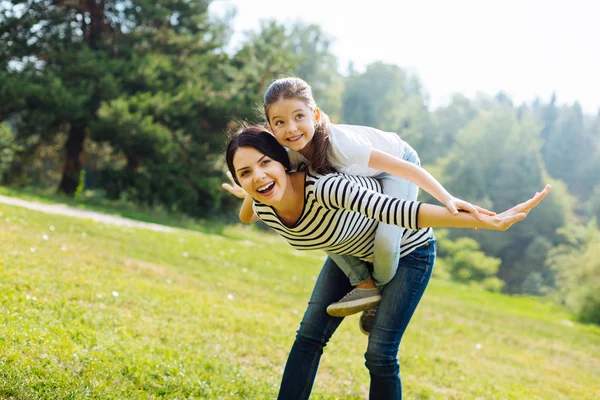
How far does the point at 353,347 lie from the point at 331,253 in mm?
4241

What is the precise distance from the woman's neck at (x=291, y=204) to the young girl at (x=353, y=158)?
153 mm

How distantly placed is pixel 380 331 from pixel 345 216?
2.27 feet

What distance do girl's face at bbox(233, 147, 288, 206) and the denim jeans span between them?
563mm

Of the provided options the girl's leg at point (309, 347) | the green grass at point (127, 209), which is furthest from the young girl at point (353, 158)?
the green grass at point (127, 209)

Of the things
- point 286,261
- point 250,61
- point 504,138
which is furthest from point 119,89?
point 504,138

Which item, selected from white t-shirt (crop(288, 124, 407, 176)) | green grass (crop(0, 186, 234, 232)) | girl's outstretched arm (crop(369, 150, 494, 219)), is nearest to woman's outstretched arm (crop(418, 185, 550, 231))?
girl's outstretched arm (crop(369, 150, 494, 219))

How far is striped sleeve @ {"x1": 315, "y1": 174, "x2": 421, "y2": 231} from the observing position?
2826 millimetres

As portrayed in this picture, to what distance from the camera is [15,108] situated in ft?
63.4

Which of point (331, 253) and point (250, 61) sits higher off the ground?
point (250, 61)

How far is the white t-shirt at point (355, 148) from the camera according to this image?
313 centimetres

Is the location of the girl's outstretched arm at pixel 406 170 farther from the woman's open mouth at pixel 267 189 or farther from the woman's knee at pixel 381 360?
the woman's knee at pixel 381 360

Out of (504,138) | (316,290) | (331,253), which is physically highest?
(504,138)

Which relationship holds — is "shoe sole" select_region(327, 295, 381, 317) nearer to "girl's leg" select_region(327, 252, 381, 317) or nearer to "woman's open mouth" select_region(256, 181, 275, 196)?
"girl's leg" select_region(327, 252, 381, 317)

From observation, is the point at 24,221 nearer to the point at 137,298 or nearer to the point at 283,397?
the point at 137,298
